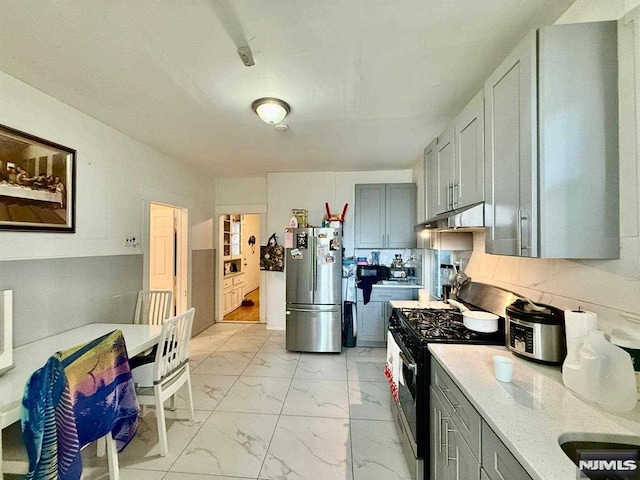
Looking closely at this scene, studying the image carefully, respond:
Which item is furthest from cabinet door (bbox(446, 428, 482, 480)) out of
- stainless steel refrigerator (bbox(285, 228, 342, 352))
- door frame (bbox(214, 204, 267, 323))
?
door frame (bbox(214, 204, 267, 323))

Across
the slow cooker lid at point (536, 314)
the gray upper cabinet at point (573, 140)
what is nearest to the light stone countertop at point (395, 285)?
the slow cooker lid at point (536, 314)

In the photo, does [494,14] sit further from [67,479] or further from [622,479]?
[67,479]

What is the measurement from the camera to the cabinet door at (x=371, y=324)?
3910 mm

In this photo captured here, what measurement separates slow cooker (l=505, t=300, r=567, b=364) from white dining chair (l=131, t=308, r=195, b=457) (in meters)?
2.14

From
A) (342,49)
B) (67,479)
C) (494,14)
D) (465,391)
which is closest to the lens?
(465,391)

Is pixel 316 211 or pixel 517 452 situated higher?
pixel 316 211

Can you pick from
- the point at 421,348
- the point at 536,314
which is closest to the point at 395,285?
the point at 421,348

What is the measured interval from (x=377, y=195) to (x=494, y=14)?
2.79 meters

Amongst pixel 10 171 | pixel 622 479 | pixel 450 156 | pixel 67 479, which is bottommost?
pixel 67 479

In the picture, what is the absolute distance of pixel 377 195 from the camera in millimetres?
4133

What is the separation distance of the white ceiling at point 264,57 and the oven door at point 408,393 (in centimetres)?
185

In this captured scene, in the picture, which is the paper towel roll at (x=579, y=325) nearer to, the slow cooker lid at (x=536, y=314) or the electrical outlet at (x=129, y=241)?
the slow cooker lid at (x=536, y=314)

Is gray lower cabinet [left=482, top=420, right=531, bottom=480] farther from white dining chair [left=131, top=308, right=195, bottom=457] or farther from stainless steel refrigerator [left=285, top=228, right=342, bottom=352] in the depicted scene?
stainless steel refrigerator [left=285, top=228, right=342, bottom=352]

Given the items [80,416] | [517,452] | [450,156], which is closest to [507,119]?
[450,156]
